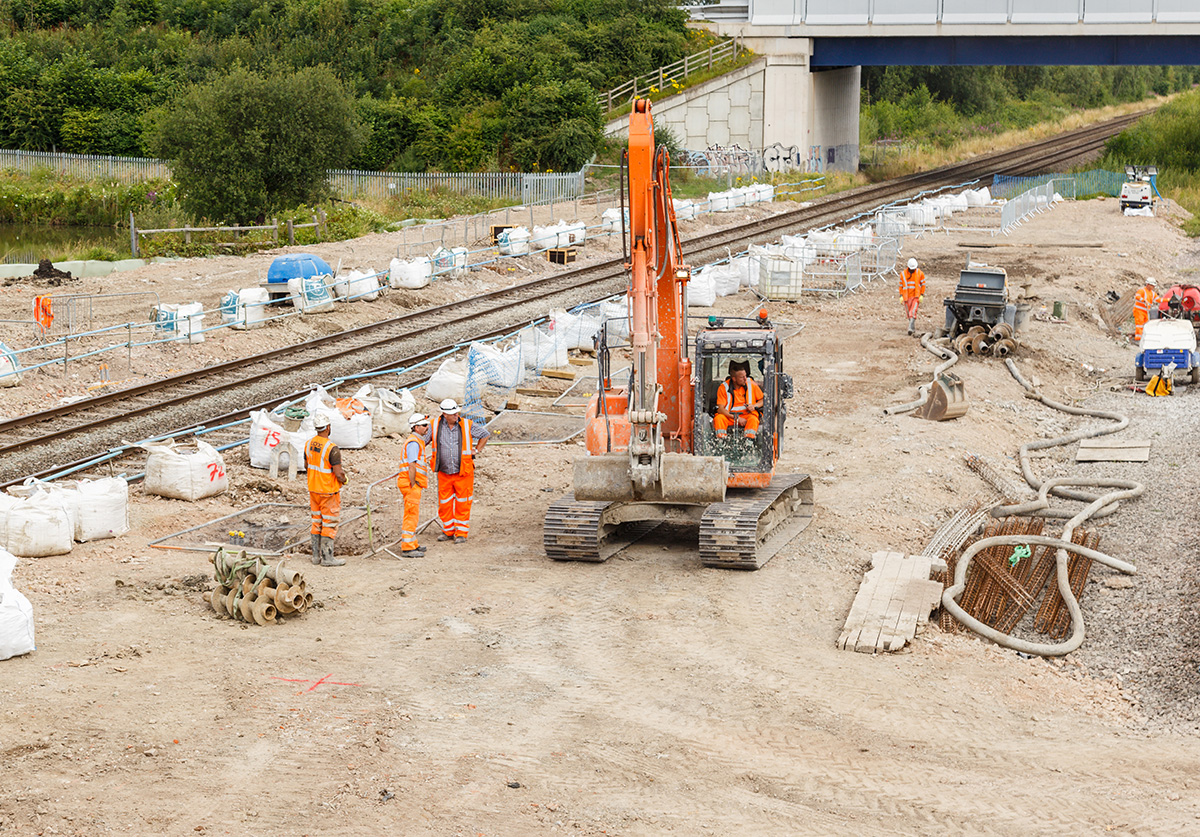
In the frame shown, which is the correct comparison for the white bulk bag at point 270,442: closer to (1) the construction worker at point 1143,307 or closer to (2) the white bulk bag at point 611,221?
(1) the construction worker at point 1143,307

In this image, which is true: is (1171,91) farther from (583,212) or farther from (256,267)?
(256,267)

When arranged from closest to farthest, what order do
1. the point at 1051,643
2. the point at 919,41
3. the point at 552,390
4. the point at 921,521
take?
1. the point at 1051,643
2. the point at 921,521
3. the point at 552,390
4. the point at 919,41

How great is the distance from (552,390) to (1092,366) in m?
11.5

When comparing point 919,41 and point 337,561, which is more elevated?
point 919,41

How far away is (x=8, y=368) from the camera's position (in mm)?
21297

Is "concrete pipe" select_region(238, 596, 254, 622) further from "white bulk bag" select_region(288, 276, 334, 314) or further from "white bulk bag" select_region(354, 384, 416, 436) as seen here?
"white bulk bag" select_region(288, 276, 334, 314)

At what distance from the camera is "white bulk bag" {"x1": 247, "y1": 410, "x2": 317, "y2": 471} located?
1731 centimetres

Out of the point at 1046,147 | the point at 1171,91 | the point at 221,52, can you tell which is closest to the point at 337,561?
the point at 221,52

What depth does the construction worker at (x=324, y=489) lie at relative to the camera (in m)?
13.3

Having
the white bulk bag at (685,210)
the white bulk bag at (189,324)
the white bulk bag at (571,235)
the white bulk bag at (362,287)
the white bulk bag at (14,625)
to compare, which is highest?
the white bulk bag at (685,210)

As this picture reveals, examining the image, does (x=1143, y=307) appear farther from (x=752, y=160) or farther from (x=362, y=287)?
(x=752, y=160)

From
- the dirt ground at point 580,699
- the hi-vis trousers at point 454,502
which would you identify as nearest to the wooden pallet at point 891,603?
the dirt ground at point 580,699

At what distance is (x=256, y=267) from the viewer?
3281cm

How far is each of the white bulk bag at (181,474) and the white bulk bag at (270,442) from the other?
47.8 inches
